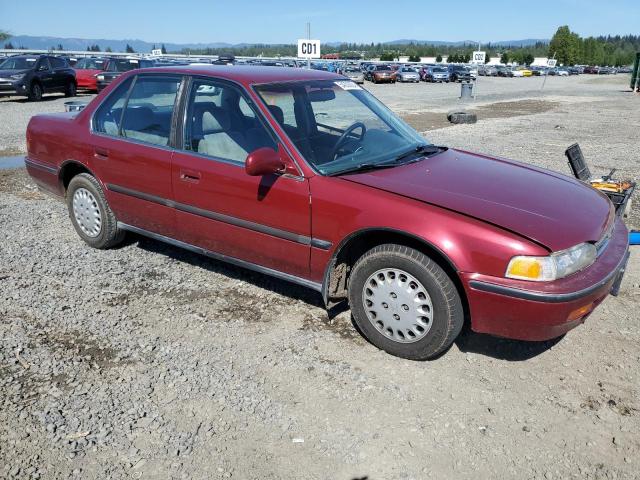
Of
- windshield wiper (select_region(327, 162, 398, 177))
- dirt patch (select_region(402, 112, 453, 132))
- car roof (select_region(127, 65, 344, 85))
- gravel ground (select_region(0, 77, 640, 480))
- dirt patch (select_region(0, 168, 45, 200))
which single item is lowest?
gravel ground (select_region(0, 77, 640, 480))

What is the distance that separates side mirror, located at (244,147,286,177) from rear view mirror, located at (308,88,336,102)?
849 millimetres

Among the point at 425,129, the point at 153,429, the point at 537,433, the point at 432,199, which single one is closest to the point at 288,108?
the point at 432,199

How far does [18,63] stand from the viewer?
20.1 m

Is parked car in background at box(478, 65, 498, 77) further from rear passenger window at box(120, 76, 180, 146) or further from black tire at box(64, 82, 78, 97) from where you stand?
rear passenger window at box(120, 76, 180, 146)

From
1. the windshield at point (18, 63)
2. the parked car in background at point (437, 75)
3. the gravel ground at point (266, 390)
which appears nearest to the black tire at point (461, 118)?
the gravel ground at point (266, 390)

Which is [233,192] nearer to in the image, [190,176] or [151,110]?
[190,176]

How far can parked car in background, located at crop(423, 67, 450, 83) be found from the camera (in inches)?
1784

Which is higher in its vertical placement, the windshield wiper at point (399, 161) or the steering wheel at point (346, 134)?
the steering wheel at point (346, 134)

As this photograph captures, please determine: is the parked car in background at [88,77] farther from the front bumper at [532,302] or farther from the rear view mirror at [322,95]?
the front bumper at [532,302]

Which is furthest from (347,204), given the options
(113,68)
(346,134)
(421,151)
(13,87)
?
(113,68)

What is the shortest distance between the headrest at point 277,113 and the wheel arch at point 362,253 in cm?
100

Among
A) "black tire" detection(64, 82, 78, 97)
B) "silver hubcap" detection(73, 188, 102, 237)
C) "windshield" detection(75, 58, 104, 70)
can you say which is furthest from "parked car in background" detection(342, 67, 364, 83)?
"silver hubcap" detection(73, 188, 102, 237)

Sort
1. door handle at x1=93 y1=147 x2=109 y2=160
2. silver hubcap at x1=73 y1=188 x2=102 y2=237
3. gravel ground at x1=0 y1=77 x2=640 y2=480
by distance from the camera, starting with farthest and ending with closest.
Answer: silver hubcap at x1=73 y1=188 x2=102 y2=237 → door handle at x1=93 y1=147 x2=109 y2=160 → gravel ground at x1=0 y1=77 x2=640 y2=480

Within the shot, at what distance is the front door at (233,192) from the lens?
3.69 m
